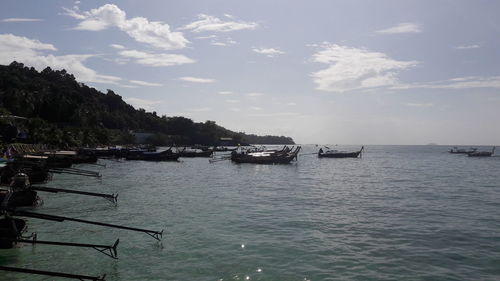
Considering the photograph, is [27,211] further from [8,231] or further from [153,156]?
[153,156]

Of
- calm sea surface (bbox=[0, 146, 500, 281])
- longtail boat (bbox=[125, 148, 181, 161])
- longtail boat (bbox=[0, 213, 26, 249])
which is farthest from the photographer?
longtail boat (bbox=[125, 148, 181, 161])

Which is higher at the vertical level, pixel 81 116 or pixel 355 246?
pixel 81 116

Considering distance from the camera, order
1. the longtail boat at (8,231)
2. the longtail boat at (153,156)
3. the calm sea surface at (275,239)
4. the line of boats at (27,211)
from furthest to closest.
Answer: the longtail boat at (153,156) < the longtail boat at (8,231) < the calm sea surface at (275,239) < the line of boats at (27,211)

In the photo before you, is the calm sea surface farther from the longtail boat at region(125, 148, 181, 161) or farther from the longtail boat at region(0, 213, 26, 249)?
the longtail boat at region(125, 148, 181, 161)

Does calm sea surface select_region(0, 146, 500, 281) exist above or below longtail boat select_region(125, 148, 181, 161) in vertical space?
below

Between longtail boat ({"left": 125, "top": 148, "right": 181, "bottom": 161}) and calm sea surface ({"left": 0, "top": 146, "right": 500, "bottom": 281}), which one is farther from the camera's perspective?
longtail boat ({"left": 125, "top": 148, "right": 181, "bottom": 161})

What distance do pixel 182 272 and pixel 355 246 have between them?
7.88 m

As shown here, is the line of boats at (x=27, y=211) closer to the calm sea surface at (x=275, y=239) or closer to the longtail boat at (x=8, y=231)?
the longtail boat at (x=8, y=231)

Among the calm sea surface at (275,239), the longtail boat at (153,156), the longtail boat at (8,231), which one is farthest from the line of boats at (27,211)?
the longtail boat at (153,156)

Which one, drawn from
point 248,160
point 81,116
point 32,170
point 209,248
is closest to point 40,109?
point 81,116

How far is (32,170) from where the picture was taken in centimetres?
3391

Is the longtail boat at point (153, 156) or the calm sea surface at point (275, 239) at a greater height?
the longtail boat at point (153, 156)

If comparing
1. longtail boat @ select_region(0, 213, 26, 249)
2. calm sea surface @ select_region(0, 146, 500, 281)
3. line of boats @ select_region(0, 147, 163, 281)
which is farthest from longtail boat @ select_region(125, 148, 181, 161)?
longtail boat @ select_region(0, 213, 26, 249)

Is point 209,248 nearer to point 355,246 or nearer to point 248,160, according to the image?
point 355,246
